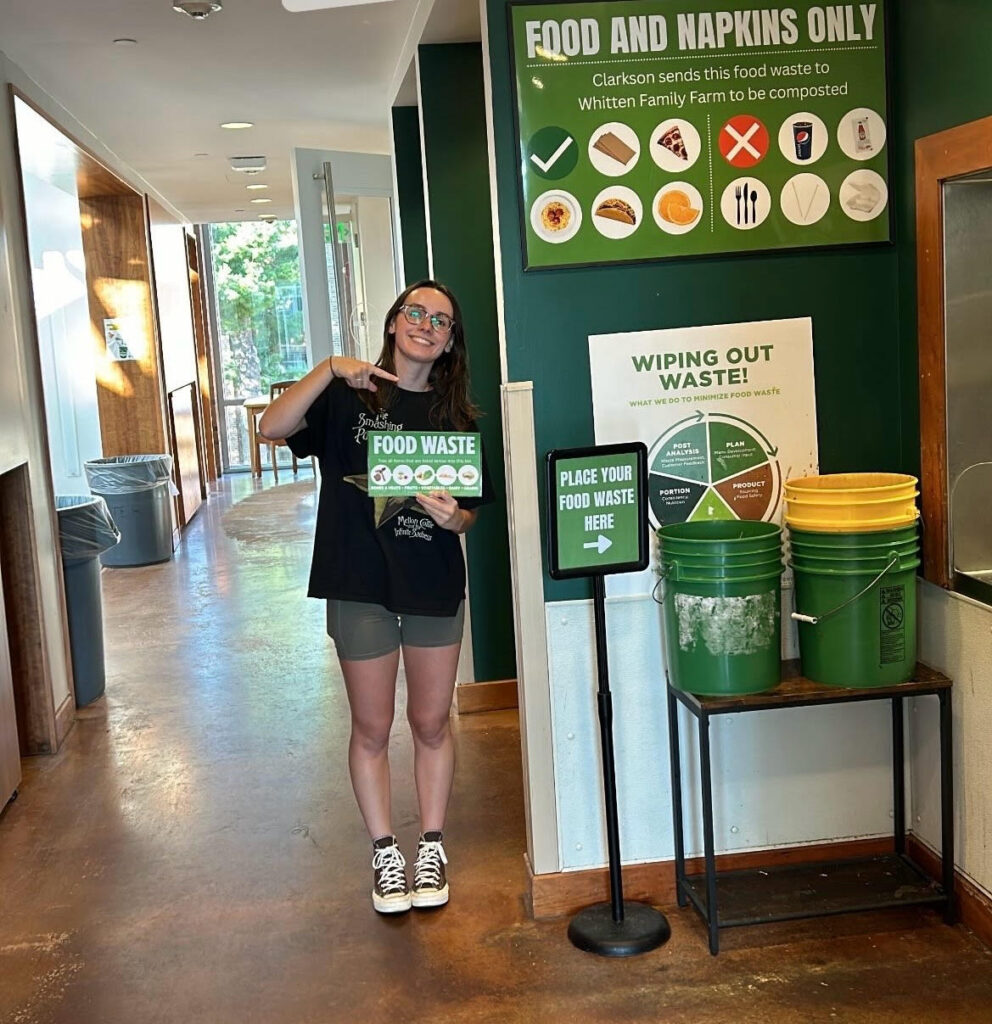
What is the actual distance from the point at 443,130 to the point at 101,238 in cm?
503

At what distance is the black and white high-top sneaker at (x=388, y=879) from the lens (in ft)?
10.5

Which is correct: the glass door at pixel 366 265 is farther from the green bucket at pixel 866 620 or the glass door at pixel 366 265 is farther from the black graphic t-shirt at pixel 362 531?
the green bucket at pixel 866 620

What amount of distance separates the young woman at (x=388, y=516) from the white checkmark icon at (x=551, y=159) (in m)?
0.37

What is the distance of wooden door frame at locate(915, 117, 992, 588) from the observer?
281 cm

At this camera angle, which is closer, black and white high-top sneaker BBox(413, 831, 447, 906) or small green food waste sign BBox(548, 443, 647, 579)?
small green food waste sign BBox(548, 443, 647, 579)

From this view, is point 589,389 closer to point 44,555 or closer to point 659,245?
point 659,245

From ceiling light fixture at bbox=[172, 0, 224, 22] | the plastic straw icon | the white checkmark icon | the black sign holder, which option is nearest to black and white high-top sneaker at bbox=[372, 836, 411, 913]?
the black sign holder

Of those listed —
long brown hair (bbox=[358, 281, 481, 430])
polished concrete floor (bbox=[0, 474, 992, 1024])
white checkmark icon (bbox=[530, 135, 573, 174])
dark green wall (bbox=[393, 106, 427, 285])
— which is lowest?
polished concrete floor (bbox=[0, 474, 992, 1024])

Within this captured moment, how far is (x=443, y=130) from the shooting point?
4.66m

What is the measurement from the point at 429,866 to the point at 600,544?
1.00 metres

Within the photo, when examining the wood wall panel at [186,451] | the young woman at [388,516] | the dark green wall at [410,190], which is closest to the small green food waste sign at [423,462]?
the young woman at [388,516]

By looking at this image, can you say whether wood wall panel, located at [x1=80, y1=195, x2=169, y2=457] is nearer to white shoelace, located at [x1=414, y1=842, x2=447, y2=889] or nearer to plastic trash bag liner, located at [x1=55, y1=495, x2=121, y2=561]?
plastic trash bag liner, located at [x1=55, y1=495, x2=121, y2=561]

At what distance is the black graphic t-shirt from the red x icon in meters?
0.92

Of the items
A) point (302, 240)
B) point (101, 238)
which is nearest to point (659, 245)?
point (302, 240)
